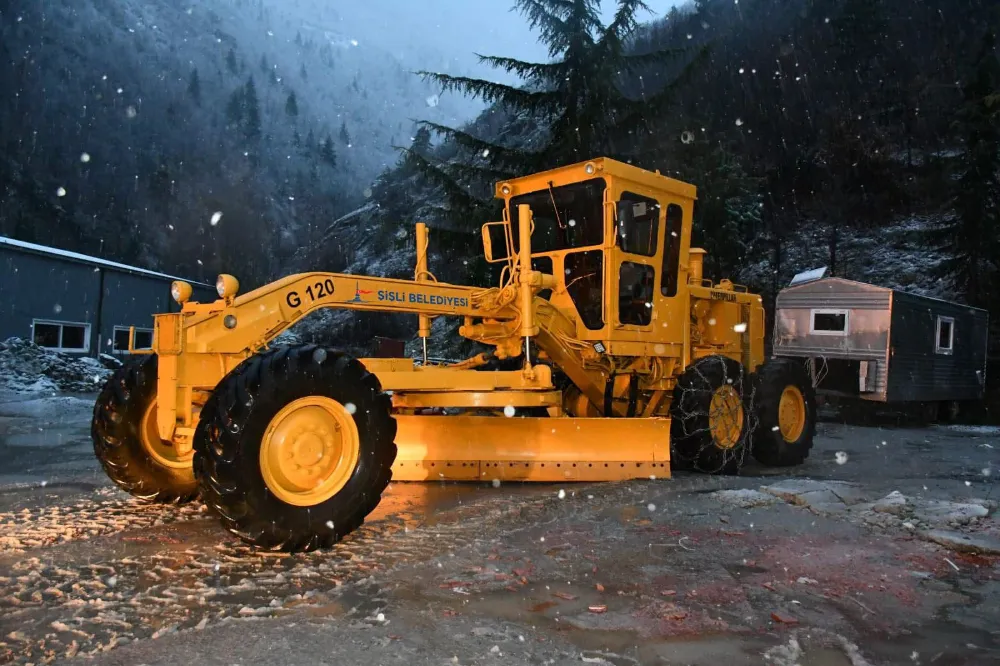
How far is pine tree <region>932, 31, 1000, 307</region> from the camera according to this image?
66.3ft

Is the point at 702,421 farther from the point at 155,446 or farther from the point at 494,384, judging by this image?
the point at 155,446

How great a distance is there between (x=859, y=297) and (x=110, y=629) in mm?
13494

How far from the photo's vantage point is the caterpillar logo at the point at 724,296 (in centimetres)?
884

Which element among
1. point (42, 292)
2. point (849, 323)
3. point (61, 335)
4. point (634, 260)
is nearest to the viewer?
point (634, 260)

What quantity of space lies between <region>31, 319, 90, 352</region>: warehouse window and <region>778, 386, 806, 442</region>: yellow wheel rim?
2270cm

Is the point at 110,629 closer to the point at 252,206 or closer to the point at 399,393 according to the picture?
the point at 399,393

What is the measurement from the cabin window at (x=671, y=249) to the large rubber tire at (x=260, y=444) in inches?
162

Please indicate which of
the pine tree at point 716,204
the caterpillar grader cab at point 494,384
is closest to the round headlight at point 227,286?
the caterpillar grader cab at point 494,384

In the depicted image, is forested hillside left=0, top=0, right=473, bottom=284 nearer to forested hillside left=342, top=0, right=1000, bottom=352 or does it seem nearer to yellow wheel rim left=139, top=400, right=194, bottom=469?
forested hillside left=342, top=0, right=1000, bottom=352

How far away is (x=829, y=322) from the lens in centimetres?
1427

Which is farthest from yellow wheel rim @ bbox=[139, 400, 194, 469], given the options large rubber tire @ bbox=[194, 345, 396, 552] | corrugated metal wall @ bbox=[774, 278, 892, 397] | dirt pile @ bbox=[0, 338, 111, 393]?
dirt pile @ bbox=[0, 338, 111, 393]

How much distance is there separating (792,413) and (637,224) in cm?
323

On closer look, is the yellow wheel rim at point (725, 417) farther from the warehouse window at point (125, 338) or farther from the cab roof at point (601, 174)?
the warehouse window at point (125, 338)

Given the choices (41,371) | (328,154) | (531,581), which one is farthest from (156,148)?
(531,581)
